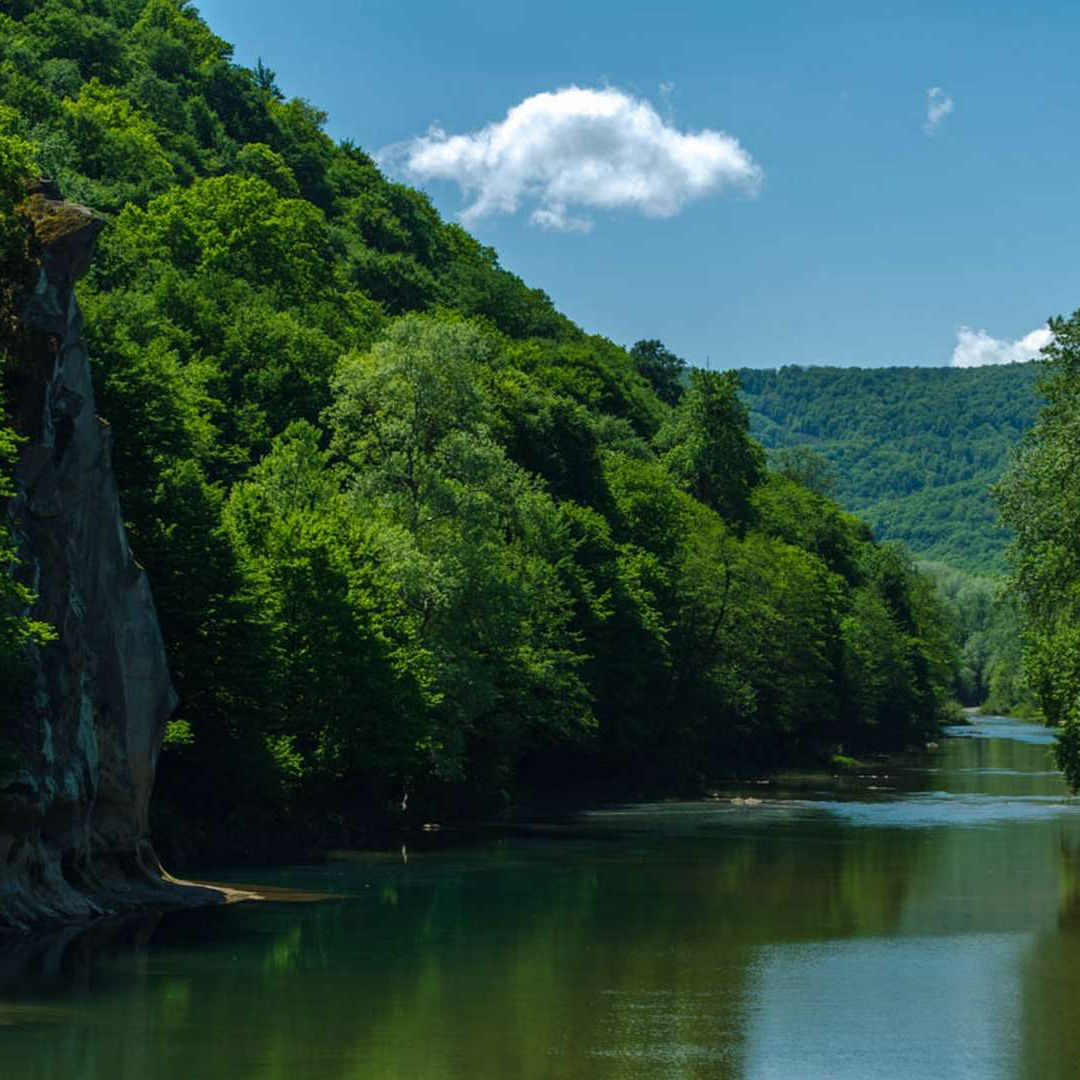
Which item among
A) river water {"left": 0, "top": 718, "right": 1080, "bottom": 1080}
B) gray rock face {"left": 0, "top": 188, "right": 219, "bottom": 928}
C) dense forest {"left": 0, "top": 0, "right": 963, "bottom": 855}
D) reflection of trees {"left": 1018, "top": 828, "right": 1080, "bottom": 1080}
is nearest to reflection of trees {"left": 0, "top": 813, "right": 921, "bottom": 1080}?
river water {"left": 0, "top": 718, "right": 1080, "bottom": 1080}

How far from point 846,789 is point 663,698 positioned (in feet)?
36.3

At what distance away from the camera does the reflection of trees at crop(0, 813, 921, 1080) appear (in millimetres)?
29438

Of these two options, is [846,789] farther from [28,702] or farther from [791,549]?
[28,702]

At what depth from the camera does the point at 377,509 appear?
68.6 metres

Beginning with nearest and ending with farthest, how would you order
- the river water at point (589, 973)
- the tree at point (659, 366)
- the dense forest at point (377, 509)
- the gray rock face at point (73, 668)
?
the river water at point (589, 973), the gray rock face at point (73, 668), the dense forest at point (377, 509), the tree at point (659, 366)

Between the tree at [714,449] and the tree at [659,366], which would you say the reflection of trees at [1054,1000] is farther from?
the tree at [659,366]

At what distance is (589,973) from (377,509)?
33.2m

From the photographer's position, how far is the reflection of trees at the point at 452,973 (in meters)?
29.4

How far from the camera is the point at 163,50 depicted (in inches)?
5630

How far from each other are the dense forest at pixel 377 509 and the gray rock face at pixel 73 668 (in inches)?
50.0

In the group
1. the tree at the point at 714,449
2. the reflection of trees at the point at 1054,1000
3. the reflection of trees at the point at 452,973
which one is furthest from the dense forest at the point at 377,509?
the reflection of trees at the point at 1054,1000

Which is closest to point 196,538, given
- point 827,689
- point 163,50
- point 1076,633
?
point 1076,633

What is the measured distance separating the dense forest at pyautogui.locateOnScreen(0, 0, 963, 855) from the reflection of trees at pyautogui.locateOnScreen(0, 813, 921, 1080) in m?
7.23

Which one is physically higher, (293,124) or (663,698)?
(293,124)
